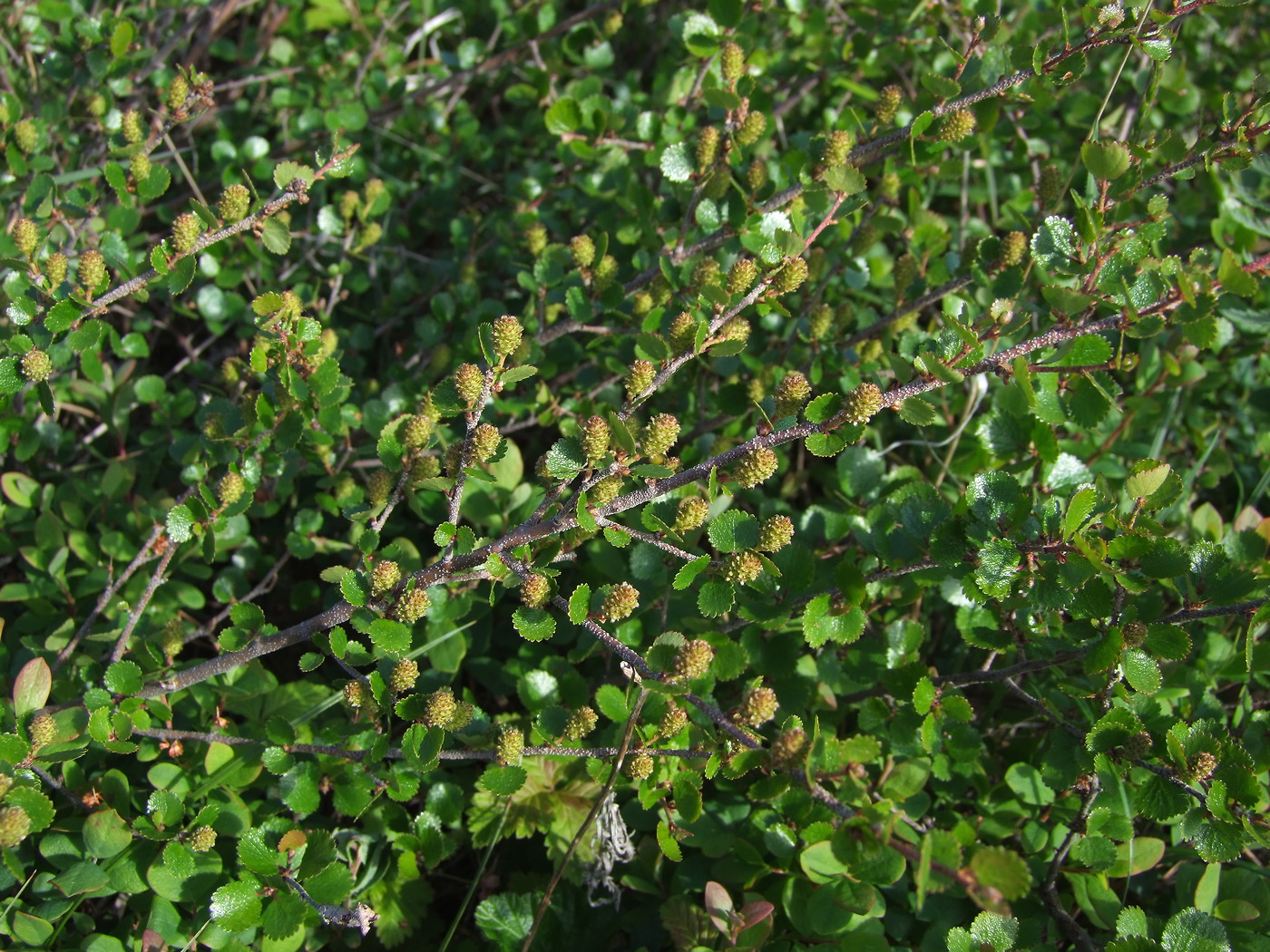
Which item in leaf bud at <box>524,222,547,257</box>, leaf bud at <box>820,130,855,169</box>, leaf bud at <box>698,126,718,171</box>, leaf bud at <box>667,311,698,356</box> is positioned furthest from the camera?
leaf bud at <box>524,222,547,257</box>

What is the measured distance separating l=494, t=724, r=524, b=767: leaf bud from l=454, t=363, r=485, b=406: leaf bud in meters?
0.63

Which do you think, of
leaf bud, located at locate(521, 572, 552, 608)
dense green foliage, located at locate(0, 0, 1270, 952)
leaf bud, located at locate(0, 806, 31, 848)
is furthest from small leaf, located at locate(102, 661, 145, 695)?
leaf bud, located at locate(521, 572, 552, 608)

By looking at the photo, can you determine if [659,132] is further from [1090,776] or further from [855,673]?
[1090,776]

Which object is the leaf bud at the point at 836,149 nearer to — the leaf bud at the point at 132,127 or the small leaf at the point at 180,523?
the small leaf at the point at 180,523

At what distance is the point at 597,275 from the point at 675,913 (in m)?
1.40

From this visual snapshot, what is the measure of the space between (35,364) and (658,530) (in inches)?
51.1

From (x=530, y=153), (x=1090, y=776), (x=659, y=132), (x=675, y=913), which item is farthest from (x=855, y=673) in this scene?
(x=530, y=153)

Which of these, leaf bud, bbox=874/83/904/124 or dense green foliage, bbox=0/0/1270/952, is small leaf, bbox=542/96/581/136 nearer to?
dense green foliage, bbox=0/0/1270/952

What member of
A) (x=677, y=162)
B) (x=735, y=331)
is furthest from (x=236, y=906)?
(x=677, y=162)

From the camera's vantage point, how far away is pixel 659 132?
2514mm

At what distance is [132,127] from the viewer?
227cm

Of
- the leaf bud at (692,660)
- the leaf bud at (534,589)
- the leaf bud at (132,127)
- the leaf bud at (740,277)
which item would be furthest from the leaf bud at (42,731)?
the leaf bud at (740,277)

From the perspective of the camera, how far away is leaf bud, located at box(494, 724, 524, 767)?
1.75 meters

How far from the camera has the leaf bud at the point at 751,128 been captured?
2188mm
